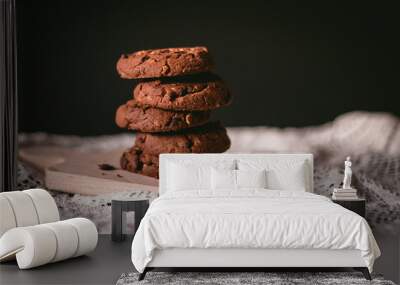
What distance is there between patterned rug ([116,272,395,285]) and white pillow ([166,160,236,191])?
167 centimetres

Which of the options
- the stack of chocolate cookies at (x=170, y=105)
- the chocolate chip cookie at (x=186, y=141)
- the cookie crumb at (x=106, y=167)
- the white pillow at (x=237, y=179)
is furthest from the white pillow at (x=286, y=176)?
the cookie crumb at (x=106, y=167)

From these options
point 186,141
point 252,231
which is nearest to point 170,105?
point 186,141

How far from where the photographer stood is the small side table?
24.1 ft

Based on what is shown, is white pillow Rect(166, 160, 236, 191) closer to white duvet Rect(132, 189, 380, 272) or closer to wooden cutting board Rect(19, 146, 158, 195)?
wooden cutting board Rect(19, 146, 158, 195)

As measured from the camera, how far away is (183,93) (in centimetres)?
765

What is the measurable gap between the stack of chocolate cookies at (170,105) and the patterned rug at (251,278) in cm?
239

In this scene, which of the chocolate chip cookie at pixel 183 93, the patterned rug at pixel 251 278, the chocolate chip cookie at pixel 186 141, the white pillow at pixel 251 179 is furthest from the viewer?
the chocolate chip cookie at pixel 186 141

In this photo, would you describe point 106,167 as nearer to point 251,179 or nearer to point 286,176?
point 251,179

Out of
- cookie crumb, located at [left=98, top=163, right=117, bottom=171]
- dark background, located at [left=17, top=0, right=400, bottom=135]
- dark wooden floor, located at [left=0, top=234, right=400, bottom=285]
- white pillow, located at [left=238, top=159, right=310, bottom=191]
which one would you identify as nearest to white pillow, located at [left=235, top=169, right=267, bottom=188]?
white pillow, located at [left=238, top=159, right=310, bottom=191]

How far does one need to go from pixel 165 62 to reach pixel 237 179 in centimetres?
159

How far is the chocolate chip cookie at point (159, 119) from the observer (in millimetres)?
7715

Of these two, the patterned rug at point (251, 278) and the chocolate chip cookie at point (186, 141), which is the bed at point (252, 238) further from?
the chocolate chip cookie at point (186, 141)

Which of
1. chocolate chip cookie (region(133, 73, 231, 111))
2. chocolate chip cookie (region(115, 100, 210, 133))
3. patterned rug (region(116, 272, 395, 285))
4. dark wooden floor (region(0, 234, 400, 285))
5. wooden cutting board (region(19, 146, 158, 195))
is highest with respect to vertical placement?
chocolate chip cookie (region(133, 73, 231, 111))

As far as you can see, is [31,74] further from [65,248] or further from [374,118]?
[374,118]
